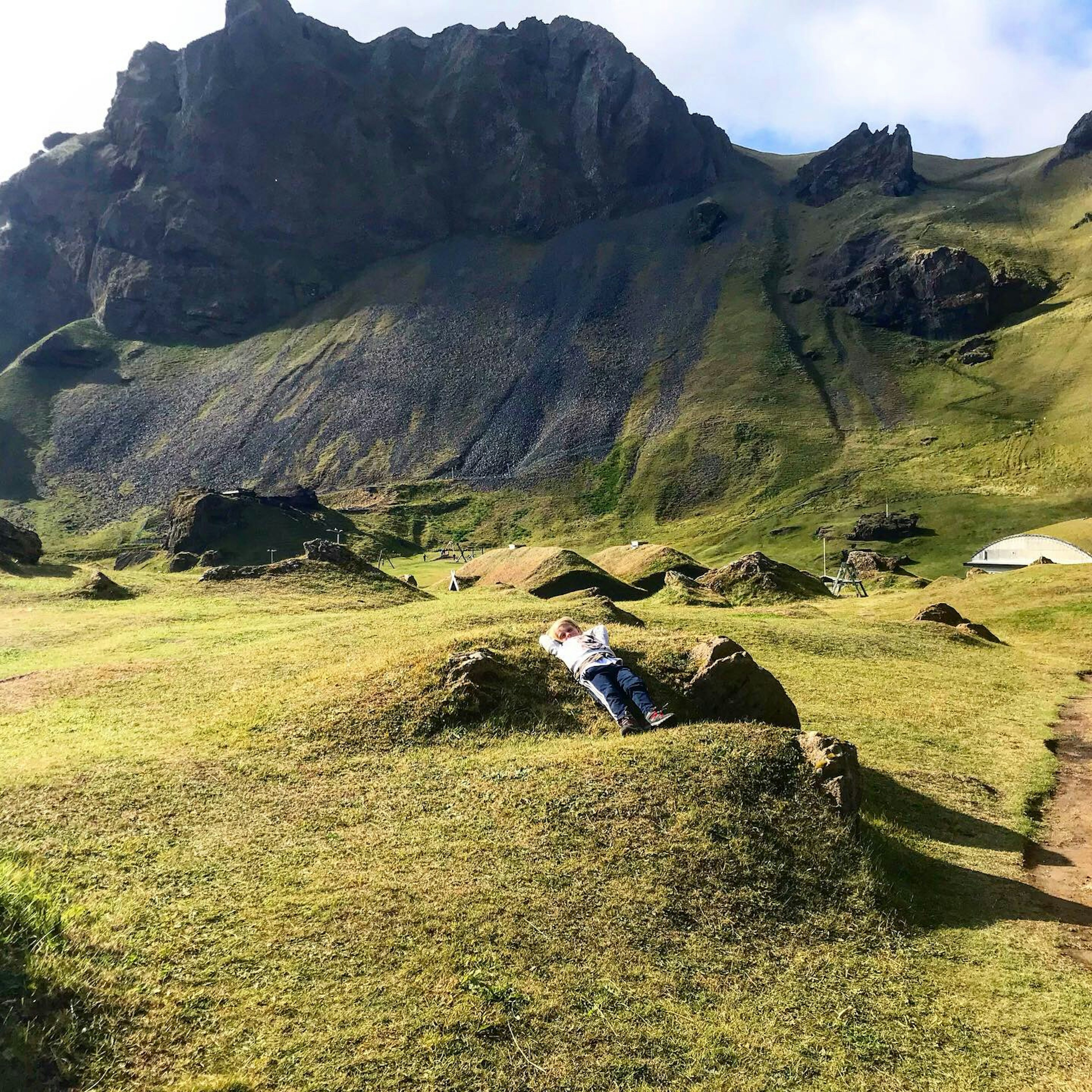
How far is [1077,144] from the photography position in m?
177

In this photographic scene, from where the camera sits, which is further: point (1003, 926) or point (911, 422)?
point (911, 422)

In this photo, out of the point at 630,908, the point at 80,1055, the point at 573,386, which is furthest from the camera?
the point at 573,386

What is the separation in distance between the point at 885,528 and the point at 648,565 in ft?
191

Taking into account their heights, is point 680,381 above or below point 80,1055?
above

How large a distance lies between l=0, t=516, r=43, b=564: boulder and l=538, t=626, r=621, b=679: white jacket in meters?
45.2

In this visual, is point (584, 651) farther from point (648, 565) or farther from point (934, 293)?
point (934, 293)

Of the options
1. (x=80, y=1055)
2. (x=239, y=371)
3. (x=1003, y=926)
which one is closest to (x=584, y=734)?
(x=1003, y=926)

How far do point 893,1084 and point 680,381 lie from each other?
14921 centimetres

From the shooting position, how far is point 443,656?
17.7m

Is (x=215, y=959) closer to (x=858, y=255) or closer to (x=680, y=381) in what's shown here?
(x=680, y=381)

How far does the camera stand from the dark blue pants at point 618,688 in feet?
50.2

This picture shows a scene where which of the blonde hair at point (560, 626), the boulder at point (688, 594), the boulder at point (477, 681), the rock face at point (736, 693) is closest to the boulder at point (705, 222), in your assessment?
the boulder at point (688, 594)

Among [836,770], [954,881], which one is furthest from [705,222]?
[954,881]

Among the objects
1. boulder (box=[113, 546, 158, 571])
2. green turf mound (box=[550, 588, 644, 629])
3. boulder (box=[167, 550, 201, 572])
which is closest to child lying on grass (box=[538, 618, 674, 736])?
green turf mound (box=[550, 588, 644, 629])
